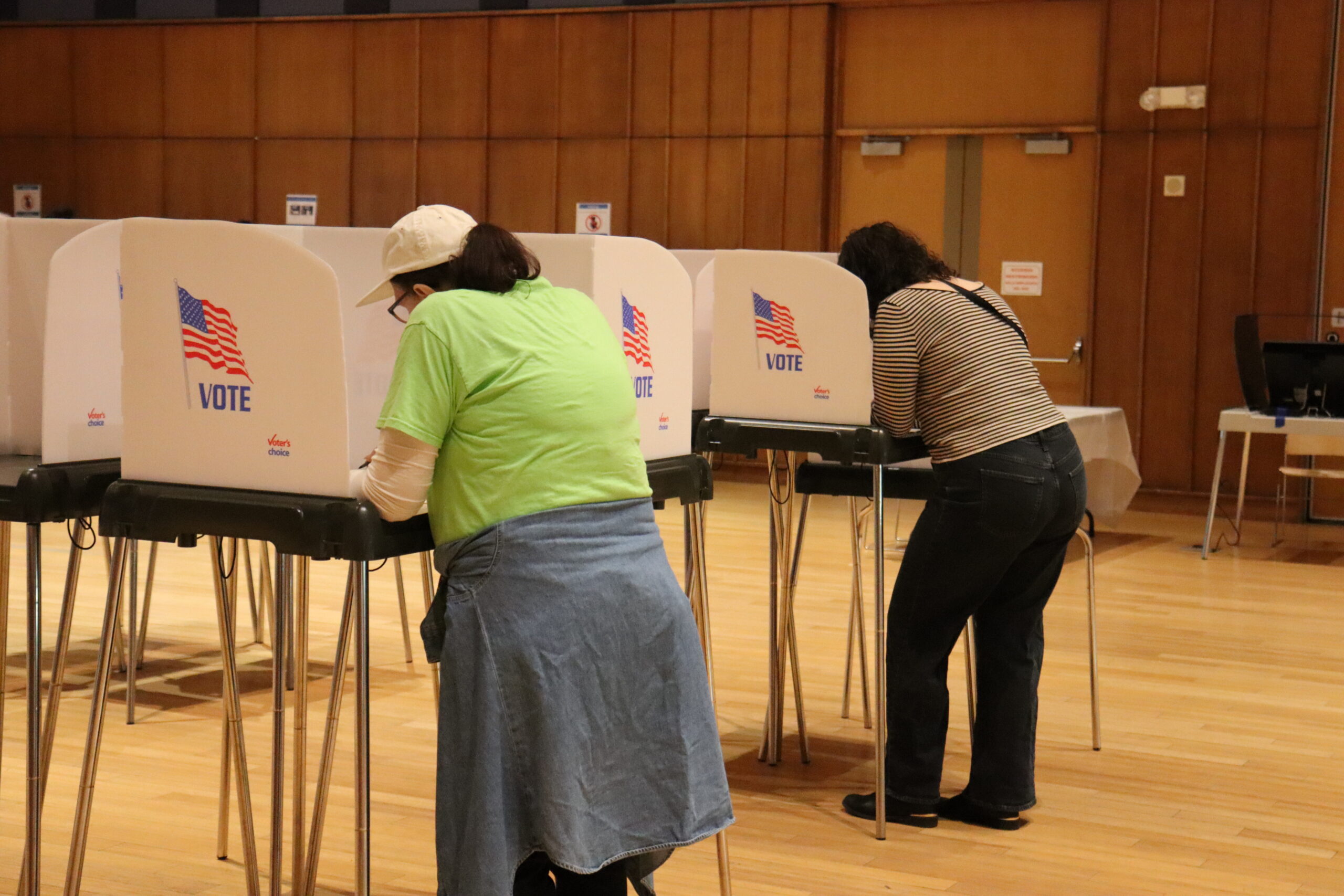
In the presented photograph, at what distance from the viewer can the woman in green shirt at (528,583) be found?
6.90ft

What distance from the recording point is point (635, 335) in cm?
272

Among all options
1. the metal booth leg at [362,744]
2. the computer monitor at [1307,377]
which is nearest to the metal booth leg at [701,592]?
the metal booth leg at [362,744]

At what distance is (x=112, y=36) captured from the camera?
11.2 m

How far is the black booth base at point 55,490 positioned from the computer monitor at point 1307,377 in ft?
18.8

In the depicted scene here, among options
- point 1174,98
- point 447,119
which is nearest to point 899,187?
point 1174,98

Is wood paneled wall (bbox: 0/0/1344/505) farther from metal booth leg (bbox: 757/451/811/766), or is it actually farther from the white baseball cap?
the white baseball cap

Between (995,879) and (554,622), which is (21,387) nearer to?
(554,622)

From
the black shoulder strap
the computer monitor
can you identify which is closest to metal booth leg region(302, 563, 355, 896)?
the black shoulder strap

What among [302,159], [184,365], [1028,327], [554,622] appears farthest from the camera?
[302,159]

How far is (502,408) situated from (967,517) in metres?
1.39

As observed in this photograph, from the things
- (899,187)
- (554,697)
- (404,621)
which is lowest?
(404,621)

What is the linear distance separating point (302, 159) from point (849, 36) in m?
4.00

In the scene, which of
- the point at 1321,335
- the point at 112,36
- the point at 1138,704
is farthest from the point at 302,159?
the point at 1138,704

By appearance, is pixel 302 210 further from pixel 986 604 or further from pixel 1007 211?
pixel 986 604
